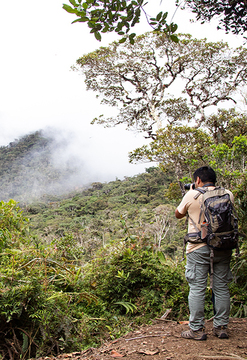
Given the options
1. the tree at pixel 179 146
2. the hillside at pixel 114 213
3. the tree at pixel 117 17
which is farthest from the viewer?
the hillside at pixel 114 213

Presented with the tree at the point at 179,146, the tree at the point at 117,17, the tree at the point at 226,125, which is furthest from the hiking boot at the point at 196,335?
the tree at the point at 226,125

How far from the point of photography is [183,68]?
36.1 ft

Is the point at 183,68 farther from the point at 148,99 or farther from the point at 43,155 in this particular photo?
the point at 43,155

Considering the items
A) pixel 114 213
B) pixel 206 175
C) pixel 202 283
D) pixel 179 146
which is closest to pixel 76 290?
pixel 202 283

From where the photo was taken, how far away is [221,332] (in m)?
2.04

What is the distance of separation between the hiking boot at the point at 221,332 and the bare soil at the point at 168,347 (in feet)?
0.11

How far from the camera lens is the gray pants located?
2.09m

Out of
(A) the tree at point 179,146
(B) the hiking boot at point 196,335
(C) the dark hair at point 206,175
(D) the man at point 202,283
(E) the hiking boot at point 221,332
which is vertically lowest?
(E) the hiking boot at point 221,332

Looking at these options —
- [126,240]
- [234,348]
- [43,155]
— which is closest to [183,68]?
[126,240]

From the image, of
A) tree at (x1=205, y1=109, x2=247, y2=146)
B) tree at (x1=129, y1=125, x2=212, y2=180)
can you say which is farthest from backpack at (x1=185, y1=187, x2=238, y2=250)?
tree at (x1=205, y1=109, x2=247, y2=146)

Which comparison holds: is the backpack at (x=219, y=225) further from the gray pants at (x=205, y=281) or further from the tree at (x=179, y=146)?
the tree at (x=179, y=146)

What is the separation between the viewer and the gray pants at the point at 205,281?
209 cm

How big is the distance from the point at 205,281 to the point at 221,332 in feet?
1.30

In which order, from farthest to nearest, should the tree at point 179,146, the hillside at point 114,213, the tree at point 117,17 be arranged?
the hillside at point 114,213, the tree at point 179,146, the tree at point 117,17
